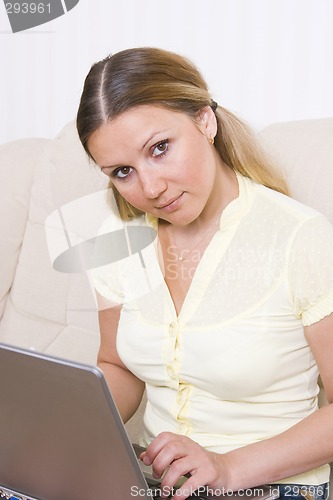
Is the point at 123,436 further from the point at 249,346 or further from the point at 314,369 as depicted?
the point at 314,369

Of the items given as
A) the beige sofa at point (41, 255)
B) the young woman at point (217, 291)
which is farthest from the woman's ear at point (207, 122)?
the beige sofa at point (41, 255)

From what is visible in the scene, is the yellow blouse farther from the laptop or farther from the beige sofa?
the beige sofa

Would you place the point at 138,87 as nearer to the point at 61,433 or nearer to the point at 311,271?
the point at 311,271

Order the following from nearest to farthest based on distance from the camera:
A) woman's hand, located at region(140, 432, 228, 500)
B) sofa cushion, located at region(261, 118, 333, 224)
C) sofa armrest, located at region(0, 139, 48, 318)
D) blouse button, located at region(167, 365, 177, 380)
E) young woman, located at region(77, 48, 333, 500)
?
1. woman's hand, located at region(140, 432, 228, 500)
2. young woman, located at region(77, 48, 333, 500)
3. blouse button, located at region(167, 365, 177, 380)
4. sofa cushion, located at region(261, 118, 333, 224)
5. sofa armrest, located at region(0, 139, 48, 318)

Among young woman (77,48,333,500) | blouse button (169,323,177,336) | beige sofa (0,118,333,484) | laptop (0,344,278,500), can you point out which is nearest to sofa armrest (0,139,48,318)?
beige sofa (0,118,333,484)

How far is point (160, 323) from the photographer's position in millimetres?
1338

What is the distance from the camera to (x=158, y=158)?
1.22 m

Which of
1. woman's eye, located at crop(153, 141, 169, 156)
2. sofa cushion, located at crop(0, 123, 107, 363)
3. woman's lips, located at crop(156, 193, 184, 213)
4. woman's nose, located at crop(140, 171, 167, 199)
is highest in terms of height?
woman's eye, located at crop(153, 141, 169, 156)

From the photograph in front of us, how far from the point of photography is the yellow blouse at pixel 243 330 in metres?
1.23

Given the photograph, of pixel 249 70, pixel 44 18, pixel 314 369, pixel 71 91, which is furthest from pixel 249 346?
pixel 44 18

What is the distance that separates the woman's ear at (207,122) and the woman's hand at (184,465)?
18.7 inches

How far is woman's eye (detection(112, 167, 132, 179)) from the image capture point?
1247mm

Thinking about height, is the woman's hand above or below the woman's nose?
below

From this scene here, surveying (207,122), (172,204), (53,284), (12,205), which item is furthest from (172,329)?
(12,205)
